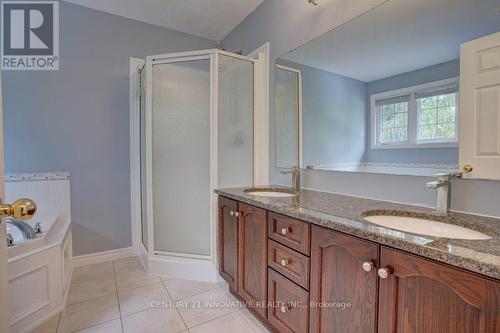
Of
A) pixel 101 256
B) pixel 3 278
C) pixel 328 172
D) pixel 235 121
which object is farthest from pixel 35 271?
pixel 328 172

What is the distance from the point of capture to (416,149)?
4.13 feet

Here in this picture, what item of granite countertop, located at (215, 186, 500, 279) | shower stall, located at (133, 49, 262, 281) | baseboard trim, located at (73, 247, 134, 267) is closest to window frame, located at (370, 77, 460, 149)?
granite countertop, located at (215, 186, 500, 279)

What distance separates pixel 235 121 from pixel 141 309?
1.60 meters

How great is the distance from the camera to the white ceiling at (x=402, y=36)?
1065mm

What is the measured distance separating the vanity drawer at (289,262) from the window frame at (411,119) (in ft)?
2.53

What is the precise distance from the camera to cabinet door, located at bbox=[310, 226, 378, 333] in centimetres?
91

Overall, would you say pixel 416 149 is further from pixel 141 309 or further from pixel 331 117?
pixel 141 309

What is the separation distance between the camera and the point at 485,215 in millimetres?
1034

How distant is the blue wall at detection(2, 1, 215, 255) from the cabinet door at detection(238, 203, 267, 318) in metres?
1.59

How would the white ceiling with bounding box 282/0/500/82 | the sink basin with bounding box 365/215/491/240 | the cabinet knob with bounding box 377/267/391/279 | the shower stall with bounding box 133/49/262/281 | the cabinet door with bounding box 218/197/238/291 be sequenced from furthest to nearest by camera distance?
the shower stall with bounding box 133/49/262/281 → the cabinet door with bounding box 218/197/238/291 → the white ceiling with bounding box 282/0/500/82 → the sink basin with bounding box 365/215/491/240 → the cabinet knob with bounding box 377/267/391/279

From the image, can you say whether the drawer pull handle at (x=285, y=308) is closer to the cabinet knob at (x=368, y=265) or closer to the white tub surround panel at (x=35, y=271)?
the cabinet knob at (x=368, y=265)

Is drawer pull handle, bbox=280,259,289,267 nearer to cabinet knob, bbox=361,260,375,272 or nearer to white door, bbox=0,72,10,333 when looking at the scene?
cabinet knob, bbox=361,260,375,272

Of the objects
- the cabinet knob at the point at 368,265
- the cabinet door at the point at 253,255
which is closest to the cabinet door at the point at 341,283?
the cabinet knob at the point at 368,265

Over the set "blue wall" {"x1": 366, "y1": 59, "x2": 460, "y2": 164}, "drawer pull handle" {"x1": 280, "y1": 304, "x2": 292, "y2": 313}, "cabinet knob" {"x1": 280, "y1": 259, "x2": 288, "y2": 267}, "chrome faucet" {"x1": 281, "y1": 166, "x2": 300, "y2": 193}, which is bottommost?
"drawer pull handle" {"x1": 280, "y1": 304, "x2": 292, "y2": 313}
